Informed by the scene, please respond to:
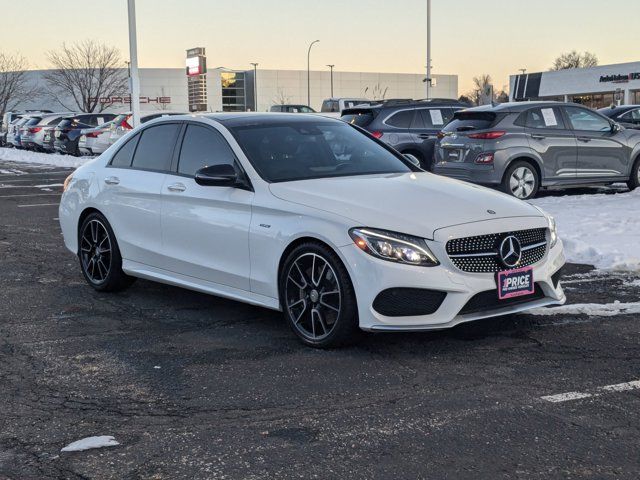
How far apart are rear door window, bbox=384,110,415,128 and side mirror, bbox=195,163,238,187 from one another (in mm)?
10461

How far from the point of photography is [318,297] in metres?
5.63

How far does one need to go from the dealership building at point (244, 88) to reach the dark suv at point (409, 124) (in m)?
88.7

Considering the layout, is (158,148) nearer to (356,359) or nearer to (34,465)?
(356,359)

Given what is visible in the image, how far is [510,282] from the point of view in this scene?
5.54 metres

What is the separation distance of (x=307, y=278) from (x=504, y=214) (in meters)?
1.35

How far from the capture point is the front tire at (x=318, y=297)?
5.44 m

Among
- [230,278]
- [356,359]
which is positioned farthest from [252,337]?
[356,359]

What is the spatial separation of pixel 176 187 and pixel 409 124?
10205mm

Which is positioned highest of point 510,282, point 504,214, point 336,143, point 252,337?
point 336,143

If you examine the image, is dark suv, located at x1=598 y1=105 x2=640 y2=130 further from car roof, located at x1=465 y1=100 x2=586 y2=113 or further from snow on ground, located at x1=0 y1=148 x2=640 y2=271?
car roof, located at x1=465 y1=100 x2=586 y2=113

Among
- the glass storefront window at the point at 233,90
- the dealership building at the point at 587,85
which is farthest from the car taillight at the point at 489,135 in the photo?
the glass storefront window at the point at 233,90

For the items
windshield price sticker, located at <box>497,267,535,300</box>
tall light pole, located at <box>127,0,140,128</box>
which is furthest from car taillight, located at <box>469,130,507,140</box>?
tall light pole, located at <box>127,0,140,128</box>

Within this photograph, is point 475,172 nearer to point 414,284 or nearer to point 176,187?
point 176,187

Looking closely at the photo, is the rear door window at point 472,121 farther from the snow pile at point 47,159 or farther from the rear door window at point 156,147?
the snow pile at point 47,159
